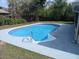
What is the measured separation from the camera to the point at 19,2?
3375 centimetres

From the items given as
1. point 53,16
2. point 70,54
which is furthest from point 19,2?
point 70,54

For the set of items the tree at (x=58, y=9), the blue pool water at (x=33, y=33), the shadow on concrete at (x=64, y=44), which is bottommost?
the blue pool water at (x=33, y=33)

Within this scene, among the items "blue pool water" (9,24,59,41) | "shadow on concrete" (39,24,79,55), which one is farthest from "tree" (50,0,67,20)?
"shadow on concrete" (39,24,79,55)

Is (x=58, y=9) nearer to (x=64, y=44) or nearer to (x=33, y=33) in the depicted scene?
(x=33, y=33)

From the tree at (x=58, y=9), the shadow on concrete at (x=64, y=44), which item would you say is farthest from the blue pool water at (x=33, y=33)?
the tree at (x=58, y=9)

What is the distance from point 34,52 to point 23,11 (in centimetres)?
2650

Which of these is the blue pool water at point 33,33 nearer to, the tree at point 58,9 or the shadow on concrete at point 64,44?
the shadow on concrete at point 64,44

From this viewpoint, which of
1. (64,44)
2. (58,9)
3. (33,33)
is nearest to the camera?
(64,44)

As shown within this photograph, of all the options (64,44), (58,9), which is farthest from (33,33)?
(58,9)

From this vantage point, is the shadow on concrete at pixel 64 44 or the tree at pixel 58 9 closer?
the shadow on concrete at pixel 64 44

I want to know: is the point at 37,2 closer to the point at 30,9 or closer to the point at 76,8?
the point at 30,9

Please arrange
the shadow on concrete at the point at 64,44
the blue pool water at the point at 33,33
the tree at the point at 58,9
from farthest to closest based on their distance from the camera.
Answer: the tree at the point at 58,9, the blue pool water at the point at 33,33, the shadow on concrete at the point at 64,44

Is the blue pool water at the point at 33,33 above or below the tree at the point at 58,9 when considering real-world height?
below

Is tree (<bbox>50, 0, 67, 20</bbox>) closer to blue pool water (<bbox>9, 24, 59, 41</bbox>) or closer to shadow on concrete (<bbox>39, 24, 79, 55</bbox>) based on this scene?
blue pool water (<bbox>9, 24, 59, 41</bbox>)
